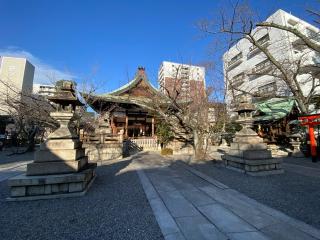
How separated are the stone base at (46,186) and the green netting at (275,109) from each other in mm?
14717

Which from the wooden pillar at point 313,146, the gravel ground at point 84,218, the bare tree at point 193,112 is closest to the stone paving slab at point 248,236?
the gravel ground at point 84,218

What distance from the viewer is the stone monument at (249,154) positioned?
24.6ft

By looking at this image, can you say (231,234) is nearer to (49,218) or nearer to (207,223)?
(207,223)

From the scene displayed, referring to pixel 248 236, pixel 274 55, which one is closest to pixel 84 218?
pixel 248 236

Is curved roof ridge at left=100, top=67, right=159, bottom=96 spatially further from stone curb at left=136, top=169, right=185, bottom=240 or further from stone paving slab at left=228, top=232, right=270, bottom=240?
stone paving slab at left=228, top=232, right=270, bottom=240

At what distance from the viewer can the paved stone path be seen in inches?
119

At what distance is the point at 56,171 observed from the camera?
5.25 metres

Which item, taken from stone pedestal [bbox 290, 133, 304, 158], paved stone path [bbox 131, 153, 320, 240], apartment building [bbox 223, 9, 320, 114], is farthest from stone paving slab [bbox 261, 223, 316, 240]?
apartment building [bbox 223, 9, 320, 114]

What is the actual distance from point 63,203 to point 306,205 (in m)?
5.83

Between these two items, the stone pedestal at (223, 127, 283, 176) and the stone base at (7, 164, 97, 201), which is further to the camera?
the stone pedestal at (223, 127, 283, 176)

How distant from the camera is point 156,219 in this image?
Answer: 3.65 meters

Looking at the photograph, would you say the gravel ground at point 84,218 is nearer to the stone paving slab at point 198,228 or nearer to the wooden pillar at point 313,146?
the stone paving slab at point 198,228

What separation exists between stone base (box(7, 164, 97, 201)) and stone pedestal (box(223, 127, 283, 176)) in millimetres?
6367

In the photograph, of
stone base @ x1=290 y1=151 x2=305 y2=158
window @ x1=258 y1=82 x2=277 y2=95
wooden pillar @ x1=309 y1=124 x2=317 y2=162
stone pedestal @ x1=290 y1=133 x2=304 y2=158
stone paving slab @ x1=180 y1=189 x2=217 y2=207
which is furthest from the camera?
window @ x1=258 y1=82 x2=277 y2=95
